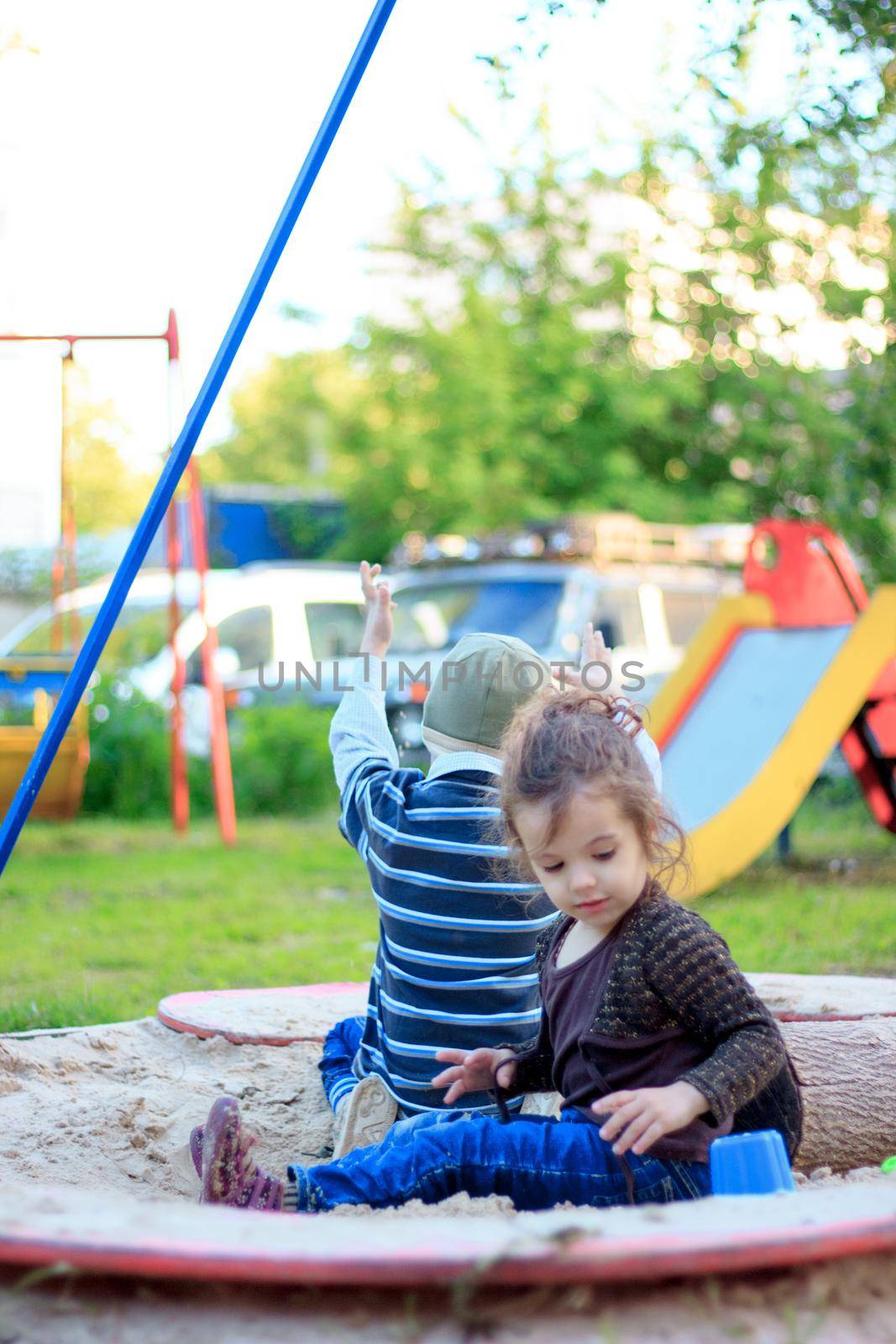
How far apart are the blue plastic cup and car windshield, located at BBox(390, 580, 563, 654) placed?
6.50 meters

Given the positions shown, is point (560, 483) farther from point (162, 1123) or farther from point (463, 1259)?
point (463, 1259)

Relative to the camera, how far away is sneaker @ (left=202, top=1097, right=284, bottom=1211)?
6.74ft

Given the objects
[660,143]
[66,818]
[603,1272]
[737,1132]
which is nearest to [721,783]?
[66,818]

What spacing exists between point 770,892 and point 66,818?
378 centimetres

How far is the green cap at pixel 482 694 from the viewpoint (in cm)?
238

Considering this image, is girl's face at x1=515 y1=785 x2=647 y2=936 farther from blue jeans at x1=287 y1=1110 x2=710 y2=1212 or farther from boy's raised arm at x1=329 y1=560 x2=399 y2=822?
boy's raised arm at x1=329 y1=560 x2=399 y2=822

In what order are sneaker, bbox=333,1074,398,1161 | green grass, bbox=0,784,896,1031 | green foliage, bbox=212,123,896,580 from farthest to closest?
green foliage, bbox=212,123,896,580
green grass, bbox=0,784,896,1031
sneaker, bbox=333,1074,398,1161

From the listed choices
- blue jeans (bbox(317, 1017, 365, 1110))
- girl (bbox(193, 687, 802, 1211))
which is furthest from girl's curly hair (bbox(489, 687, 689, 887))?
blue jeans (bbox(317, 1017, 365, 1110))

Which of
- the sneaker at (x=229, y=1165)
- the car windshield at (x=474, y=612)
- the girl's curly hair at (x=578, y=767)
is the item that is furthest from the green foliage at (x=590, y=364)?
the sneaker at (x=229, y=1165)

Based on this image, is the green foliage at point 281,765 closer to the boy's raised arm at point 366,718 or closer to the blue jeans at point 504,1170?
the boy's raised arm at point 366,718

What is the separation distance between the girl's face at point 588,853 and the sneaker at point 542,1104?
540 millimetres

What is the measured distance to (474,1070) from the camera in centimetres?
219

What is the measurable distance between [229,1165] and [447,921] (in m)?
0.52

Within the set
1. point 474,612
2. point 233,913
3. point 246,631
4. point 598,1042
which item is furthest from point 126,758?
point 598,1042
